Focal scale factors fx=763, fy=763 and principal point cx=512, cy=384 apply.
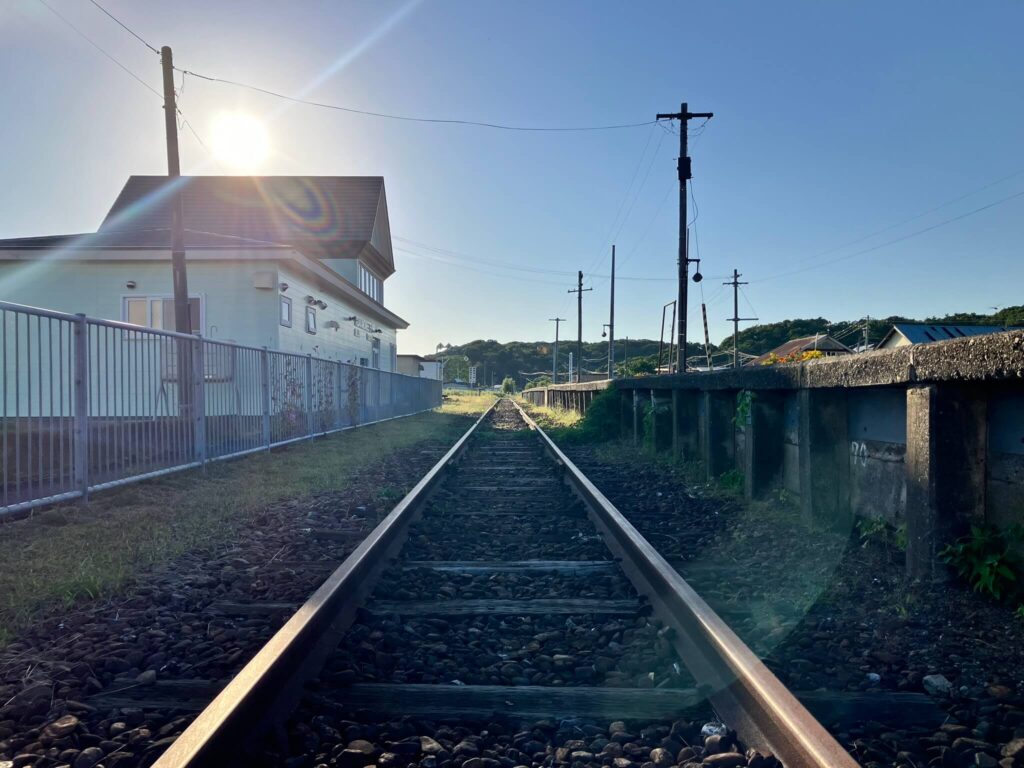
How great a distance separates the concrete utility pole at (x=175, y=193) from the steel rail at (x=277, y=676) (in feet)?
37.6

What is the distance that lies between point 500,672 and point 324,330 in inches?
794

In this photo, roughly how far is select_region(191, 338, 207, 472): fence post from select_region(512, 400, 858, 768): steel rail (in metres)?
6.13

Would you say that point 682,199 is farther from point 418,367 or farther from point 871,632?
point 418,367

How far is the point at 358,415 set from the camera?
17.5 meters

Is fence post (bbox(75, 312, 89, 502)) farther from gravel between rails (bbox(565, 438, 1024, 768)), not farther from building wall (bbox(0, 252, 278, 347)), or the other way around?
building wall (bbox(0, 252, 278, 347))

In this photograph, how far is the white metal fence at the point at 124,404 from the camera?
5.96 m

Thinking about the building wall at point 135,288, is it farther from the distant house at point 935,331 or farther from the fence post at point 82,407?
the distant house at point 935,331

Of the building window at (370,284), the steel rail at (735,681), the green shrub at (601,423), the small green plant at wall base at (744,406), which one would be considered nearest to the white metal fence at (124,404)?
the steel rail at (735,681)

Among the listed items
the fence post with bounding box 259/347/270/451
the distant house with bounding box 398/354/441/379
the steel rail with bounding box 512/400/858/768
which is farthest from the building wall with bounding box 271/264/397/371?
the distant house with bounding box 398/354/441/379

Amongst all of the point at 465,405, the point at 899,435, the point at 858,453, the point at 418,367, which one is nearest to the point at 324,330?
the point at 858,453

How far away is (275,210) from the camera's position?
2806cm

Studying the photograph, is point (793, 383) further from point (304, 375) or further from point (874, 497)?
point (304, 375)

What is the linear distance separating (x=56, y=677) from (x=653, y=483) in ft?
20.6

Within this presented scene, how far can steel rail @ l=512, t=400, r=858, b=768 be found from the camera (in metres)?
1.98
